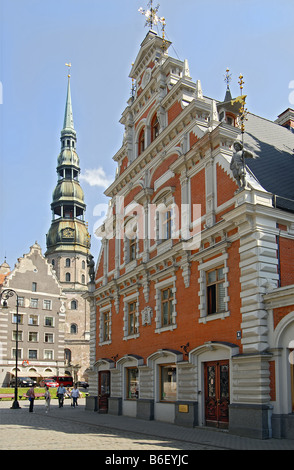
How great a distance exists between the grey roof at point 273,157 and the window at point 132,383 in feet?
38.9

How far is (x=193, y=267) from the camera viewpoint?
21.0 m

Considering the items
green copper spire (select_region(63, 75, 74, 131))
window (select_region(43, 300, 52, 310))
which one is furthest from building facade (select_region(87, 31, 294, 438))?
green copper spire (select_region(63, 75, 74, 131))

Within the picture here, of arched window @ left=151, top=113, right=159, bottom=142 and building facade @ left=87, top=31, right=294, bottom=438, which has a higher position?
arched window @ left=151, top=113, right=159, bottom=142

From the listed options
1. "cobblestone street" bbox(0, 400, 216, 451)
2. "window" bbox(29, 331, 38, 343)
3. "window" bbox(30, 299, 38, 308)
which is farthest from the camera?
"window" bbox(30, 299, 38, 308)

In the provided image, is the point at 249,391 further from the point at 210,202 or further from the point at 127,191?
the point at 127,191

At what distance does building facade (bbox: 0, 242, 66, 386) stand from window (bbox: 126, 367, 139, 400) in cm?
3658

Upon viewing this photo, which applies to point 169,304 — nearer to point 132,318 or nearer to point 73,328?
point 132,318

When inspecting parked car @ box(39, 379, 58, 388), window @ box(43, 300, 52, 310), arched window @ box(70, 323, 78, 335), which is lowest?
parked car @ box(39, 379, 58, 388)

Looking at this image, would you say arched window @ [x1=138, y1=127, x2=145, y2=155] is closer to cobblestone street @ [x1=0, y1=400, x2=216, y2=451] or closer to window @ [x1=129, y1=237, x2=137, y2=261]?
window @ [x1=129, y1=237, x2=137, y2=261]

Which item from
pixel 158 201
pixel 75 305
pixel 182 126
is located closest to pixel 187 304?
pixel 158 201

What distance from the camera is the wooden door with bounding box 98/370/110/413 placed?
28.3 meters

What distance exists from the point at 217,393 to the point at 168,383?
4175mm

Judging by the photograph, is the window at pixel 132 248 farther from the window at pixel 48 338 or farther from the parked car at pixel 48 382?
the window at pixel 48 338

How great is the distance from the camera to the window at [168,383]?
21.9 metres
